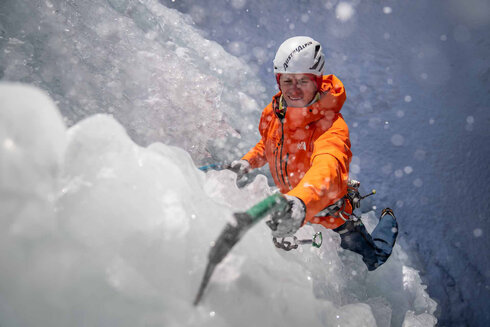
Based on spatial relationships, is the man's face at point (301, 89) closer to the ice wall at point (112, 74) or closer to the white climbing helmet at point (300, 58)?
the white climbing helmet at point (300, 58)

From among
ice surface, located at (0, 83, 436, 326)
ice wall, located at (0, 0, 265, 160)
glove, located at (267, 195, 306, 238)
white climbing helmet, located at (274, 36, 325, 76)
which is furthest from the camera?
Answer: ice wall, located at (0, 0, 265, 160)

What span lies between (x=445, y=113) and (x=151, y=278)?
1109cm

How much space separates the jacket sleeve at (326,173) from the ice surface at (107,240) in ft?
1.05

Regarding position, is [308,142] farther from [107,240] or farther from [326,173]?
[107,240]

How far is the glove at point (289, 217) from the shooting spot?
1107 millimetres

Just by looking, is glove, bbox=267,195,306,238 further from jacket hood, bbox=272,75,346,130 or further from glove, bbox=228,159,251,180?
glove, bbox=228,159,251,180

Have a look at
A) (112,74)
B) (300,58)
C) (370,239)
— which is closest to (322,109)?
(300,58)

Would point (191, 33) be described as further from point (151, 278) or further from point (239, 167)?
point (151, 278)

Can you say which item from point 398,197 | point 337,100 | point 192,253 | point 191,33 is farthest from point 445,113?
point 192,253

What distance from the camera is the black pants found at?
7.79 ft

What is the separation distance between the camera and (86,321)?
759mm

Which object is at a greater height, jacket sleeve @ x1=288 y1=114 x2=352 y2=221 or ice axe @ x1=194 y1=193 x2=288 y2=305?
ice axe @ x1=194 y1=193 x2=288 y2=305

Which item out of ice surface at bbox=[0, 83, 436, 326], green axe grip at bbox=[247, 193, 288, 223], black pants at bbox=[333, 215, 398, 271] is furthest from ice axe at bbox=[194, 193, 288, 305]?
black pants at bbox=[333, 215, 398, 271]

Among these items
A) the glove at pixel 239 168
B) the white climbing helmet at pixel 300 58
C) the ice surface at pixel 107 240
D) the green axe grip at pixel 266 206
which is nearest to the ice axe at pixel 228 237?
the green axe grip at pixel 266 206
